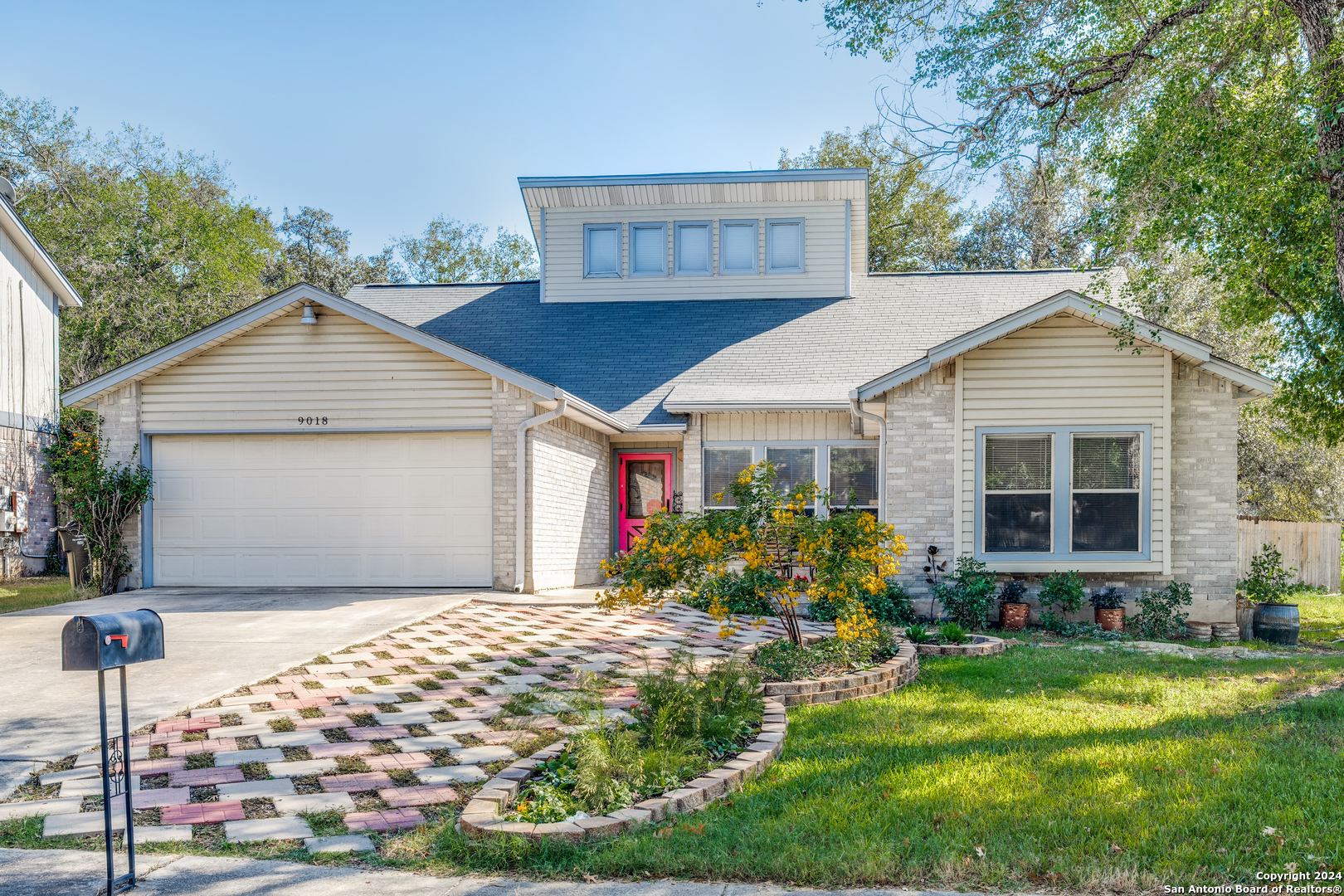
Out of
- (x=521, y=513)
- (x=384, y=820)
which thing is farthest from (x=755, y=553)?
(x=521, y=513)

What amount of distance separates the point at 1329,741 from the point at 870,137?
2720 centimetres

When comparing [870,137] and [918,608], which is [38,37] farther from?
[918,608]

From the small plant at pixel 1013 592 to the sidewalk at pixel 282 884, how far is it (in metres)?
8.04

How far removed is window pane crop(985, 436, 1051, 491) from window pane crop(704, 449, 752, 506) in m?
3.68

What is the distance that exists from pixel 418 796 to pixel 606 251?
1407 centimetres

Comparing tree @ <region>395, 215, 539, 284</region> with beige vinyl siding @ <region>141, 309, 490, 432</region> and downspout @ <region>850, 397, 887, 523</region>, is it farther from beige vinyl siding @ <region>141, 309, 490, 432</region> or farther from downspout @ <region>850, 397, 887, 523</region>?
downspout @ <region>850, 397, 887, 523</region>

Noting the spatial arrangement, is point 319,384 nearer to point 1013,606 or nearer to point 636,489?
point 636,489

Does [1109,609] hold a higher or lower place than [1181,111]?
lower

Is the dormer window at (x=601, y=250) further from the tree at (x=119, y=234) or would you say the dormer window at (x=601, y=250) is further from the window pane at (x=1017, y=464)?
the tree at (x=119, y=234)

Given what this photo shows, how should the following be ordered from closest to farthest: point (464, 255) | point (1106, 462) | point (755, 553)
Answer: point (755, 553), point (1106, 462), point (464, 255)

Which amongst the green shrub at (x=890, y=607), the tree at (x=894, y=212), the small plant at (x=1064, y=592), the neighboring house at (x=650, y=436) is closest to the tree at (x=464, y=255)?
the tree at (x=894, y=212)

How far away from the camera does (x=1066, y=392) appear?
34.9ft

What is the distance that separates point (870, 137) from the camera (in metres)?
29.2

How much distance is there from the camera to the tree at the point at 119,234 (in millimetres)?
24328
